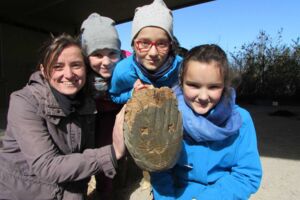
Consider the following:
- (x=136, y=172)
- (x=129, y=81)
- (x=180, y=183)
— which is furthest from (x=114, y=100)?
(x=136, y=172)

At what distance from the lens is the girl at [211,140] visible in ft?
5.33

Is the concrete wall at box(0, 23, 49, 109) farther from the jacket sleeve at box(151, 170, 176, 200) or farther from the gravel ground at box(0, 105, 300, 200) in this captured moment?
the jacket sleeve at box(151, 170, 176, 200)

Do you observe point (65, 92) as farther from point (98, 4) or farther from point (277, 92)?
point (277, 92)

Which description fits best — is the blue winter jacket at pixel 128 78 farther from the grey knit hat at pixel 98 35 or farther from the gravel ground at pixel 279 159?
the gravel ground at pixel 279 159

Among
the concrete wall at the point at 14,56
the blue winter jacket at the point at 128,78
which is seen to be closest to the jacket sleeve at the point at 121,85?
the blue winter jacket at the point at 128,78

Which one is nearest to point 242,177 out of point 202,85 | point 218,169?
point 218,169

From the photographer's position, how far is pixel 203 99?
163cm

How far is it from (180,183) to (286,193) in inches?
77.2

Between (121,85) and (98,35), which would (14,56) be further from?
(121,85)

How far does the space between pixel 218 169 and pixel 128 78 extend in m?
0.83

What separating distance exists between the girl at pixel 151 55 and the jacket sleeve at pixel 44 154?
501mm

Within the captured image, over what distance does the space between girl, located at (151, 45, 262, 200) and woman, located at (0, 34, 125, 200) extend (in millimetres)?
375

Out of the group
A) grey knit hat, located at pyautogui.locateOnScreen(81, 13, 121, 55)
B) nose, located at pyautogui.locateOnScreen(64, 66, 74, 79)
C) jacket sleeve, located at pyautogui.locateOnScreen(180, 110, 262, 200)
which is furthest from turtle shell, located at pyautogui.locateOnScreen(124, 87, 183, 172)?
grey knit hat, located at pyautogui.locateOnScreen(81, 13, 121, 55)

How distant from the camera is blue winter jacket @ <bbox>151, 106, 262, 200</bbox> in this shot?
1659 mm
